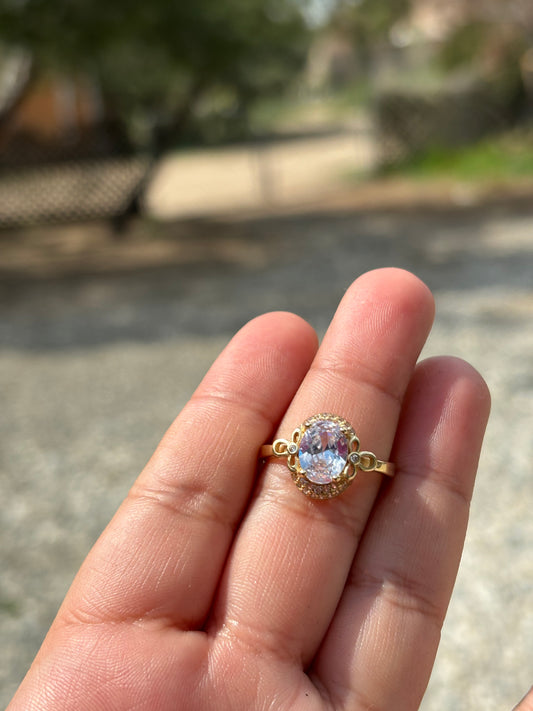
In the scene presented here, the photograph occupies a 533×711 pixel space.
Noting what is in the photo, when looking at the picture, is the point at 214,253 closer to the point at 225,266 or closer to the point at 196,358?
the point at 225,266

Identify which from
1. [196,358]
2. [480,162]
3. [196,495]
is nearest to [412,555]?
[196,495]

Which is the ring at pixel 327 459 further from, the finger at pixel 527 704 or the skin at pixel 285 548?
the finger at pixel 527 704

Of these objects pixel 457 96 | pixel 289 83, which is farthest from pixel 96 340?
pixel 289 83

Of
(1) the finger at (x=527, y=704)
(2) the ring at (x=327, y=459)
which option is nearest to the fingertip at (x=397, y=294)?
(2) the ring at (x=327, y=459)

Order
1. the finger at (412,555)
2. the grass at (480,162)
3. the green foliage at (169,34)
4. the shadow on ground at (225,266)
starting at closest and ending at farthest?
the finger at (412,555) → the shadow on ground at (225,266) → the green foliage at (169,34) → the grass at (480,162)

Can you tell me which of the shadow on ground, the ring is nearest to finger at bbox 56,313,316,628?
the ring
